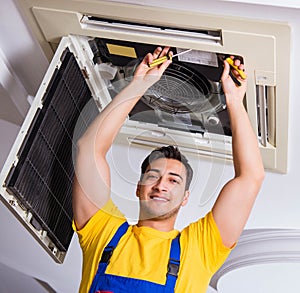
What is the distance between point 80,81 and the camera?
1979 mm

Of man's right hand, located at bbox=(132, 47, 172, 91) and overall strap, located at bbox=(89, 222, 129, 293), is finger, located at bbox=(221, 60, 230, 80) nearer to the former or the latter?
man's right hand, located at bbox=(132, 47, 172, 91)

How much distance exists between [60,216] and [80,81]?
1.10 ft

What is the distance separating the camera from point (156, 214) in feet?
5.82

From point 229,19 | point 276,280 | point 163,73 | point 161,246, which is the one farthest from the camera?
point 276,280

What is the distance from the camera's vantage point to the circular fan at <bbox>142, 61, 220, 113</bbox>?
74.2 inches

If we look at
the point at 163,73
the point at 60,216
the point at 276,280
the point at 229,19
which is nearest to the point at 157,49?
the point at 163,73

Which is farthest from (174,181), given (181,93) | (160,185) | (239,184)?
(181,93)

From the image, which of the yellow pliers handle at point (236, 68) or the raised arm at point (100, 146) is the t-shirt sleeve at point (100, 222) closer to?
the raised arm at point (100, 146)

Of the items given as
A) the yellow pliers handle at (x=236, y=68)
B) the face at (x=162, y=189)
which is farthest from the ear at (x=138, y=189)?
the yellow pliers handle at (x=236, y=68)

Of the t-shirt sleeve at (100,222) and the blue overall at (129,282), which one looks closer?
the blue overall at (129,282)

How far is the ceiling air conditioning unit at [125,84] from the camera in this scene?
1.73m

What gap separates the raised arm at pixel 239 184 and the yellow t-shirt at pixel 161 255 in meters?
0.03

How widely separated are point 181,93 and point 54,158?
1.12 ft

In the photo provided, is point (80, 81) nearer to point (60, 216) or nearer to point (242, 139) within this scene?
point (60, 216)
